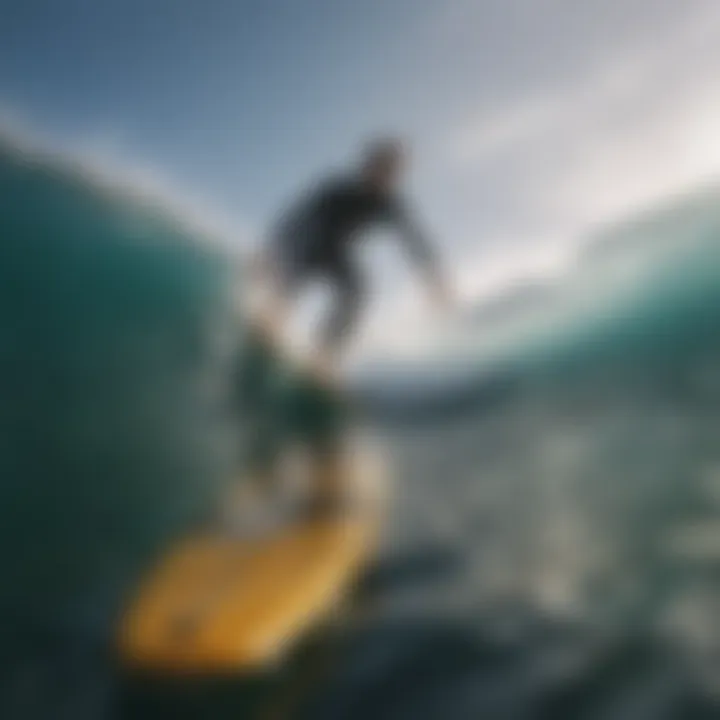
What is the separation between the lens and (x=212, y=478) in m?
2.87

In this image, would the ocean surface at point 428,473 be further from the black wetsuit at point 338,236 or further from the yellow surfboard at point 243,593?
Result: the black wetsuit at point 338,236

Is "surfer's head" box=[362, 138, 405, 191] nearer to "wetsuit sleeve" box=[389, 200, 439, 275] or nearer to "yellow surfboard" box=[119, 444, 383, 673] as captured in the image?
"wetsuit sleeve" box=[389, 200, 439, 275]

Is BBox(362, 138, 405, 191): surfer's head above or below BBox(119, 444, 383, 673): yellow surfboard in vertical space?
above

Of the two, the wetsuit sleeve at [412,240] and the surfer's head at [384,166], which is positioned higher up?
the surfer's head at [384,166]

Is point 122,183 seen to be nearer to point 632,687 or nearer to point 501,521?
point 501,521

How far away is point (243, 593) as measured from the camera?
6.68 feet

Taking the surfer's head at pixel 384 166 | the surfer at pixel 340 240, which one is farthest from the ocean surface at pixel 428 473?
the surfer's head at pixel 384 166

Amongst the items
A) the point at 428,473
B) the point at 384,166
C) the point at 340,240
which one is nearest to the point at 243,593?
the point at 428,473

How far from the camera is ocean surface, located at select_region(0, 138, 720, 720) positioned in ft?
6.09

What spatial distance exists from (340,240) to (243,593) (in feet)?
3.15

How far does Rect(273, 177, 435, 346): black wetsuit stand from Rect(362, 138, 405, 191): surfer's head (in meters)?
0.03

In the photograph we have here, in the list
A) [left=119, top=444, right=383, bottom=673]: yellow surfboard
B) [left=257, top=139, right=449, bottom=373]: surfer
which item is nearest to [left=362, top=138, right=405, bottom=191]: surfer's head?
[left=257, top=139, right=449, bottom=373]: surfer

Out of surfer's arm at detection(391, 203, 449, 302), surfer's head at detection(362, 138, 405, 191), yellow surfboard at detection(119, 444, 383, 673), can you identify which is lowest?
yellow surfboard at detection(119, 444, 383, 673)

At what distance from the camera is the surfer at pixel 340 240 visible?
2396 millimetres
